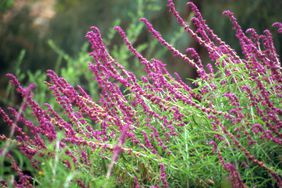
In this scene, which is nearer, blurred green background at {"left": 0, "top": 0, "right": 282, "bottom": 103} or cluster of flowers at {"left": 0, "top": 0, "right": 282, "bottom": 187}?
cluster of flowers at {"left": 0, "top": 0, "right": 282, "bottom": 187}

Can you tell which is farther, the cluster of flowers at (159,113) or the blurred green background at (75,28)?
the blurred green background at (75,28)

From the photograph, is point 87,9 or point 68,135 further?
point 87,9

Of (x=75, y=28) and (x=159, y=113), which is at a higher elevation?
(x=75, y=28)

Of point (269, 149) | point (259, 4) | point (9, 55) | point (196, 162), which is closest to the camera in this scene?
point (269, 149)

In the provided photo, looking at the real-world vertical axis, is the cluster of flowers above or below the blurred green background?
below

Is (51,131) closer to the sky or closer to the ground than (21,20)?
closer to the ground

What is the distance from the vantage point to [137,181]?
82.0 inches

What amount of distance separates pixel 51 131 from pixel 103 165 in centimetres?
26

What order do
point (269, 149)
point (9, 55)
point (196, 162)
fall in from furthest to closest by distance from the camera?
point (9, 55), point (196, 162), point (269, 149)

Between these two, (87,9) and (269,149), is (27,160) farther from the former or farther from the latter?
(87,9)

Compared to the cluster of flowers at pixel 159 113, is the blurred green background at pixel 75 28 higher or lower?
higher

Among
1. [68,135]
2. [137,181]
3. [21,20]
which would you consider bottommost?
[137,181]

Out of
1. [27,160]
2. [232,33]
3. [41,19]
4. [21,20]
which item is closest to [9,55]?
[21,20]

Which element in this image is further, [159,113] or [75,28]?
[75,28]
